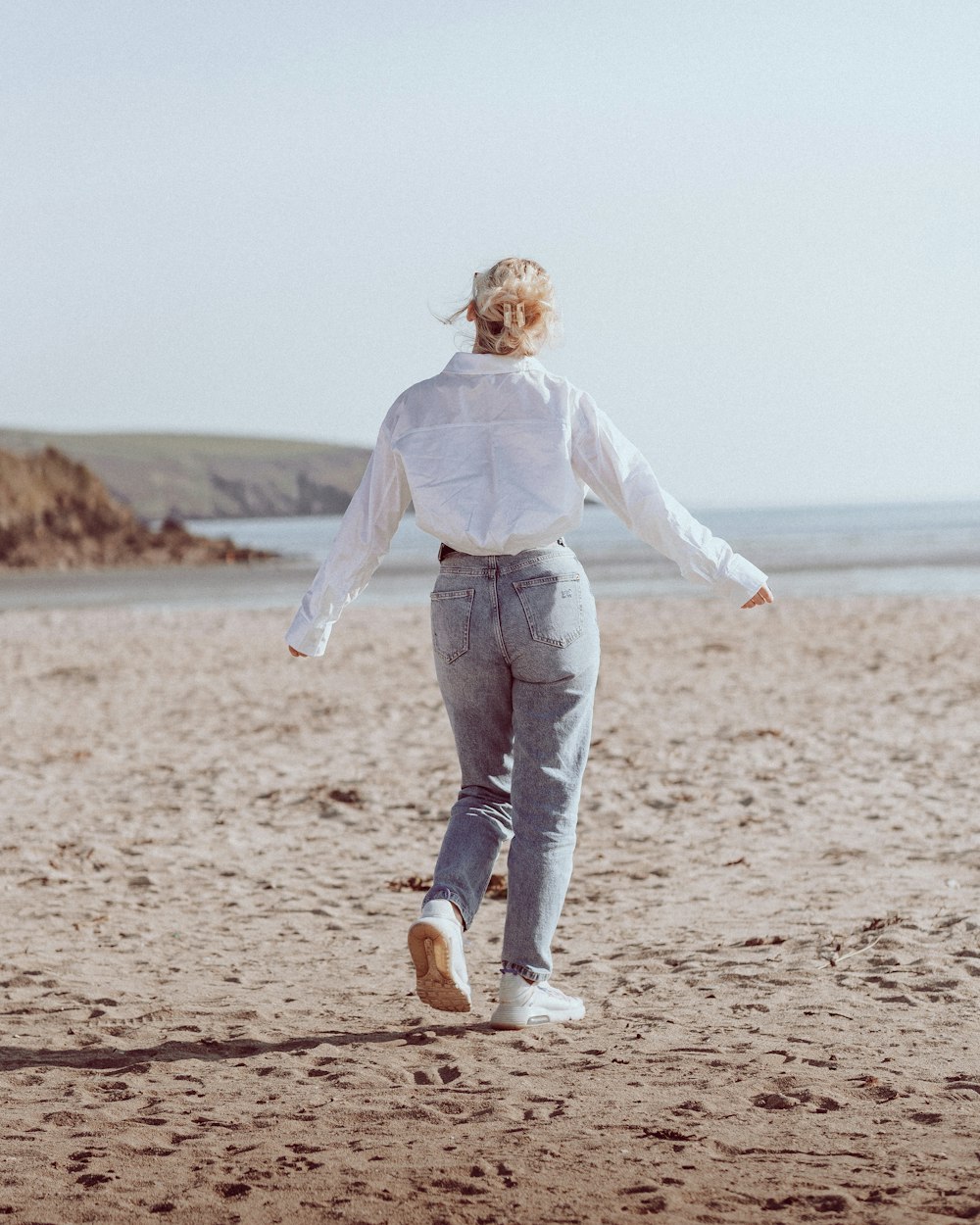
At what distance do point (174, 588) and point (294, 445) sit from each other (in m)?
106

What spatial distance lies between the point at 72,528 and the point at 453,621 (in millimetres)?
47865

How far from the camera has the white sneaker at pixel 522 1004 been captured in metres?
3.82

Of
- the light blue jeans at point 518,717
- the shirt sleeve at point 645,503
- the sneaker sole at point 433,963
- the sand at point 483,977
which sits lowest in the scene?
the sand at point 483,977

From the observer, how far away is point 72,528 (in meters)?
49.1

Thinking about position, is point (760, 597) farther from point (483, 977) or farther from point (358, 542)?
point (483, 977)

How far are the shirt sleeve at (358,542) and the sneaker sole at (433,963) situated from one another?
2.58 feet

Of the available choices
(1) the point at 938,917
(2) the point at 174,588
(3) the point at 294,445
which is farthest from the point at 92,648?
(3) the point at 294,445

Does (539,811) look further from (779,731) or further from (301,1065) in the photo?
(779,731)

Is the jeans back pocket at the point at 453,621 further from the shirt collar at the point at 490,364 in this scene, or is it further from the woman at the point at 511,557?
the shirt collar at the point at 490,364

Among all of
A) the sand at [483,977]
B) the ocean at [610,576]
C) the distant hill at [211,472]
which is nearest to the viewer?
the sand at [483,977]

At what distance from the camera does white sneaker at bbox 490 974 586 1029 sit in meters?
3.82

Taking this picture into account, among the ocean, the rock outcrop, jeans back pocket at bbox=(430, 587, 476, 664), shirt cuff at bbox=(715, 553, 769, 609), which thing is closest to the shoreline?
the ocean

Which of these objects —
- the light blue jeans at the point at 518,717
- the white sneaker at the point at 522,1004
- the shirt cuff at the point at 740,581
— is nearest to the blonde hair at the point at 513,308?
the light blue jeans at the point at 518,717

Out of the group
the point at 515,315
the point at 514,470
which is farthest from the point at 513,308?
the point at 514,470
